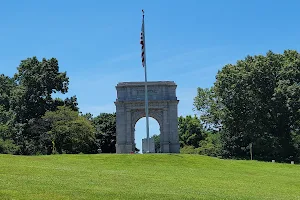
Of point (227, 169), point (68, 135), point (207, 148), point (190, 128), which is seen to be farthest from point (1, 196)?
point (190, 128)

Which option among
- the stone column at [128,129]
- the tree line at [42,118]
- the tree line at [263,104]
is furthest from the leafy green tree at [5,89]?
the tree line at [263,104]

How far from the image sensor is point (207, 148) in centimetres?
6806

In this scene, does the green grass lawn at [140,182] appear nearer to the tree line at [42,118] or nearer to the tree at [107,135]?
the tree line at [42,118]

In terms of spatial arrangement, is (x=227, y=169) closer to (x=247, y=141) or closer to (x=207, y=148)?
(x=247, y=141)

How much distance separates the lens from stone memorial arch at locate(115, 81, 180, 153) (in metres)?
52.2

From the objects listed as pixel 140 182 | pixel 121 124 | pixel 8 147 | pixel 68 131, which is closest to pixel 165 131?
pixel 121 124

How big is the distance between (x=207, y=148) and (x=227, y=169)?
3694 centimetres

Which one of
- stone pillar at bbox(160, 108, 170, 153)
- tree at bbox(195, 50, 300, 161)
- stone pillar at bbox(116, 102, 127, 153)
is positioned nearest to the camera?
stone pillar at bbox(160, 108, 170, 153)

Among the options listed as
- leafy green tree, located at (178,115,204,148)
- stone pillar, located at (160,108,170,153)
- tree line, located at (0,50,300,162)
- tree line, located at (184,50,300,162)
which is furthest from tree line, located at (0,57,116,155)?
leafy green tree, located at (178,115,204,148)

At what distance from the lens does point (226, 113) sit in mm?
56156

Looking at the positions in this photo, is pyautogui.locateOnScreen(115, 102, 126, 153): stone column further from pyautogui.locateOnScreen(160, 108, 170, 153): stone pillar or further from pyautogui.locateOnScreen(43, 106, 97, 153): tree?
pyautogui.locateOnScreen(160, 108, 170, 153): stone pillar

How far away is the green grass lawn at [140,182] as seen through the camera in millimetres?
16141

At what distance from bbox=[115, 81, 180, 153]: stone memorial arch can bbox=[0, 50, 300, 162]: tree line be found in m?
4.38

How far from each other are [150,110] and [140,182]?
32.0 meters
